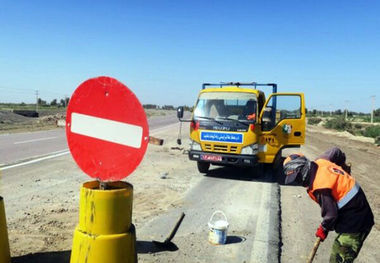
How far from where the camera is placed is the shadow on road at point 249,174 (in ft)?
32.3

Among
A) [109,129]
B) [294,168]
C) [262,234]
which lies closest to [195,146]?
[262,234]

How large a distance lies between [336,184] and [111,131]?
2101 mm

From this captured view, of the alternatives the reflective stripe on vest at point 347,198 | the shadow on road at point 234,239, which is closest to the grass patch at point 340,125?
the shadow on road at point 234,239

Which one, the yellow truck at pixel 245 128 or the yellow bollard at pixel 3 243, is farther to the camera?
the yellow truck at pixel 245 128

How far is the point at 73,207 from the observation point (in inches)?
244

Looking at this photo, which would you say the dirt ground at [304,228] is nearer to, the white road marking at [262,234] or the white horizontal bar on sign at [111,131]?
the white road marking at [262,234]

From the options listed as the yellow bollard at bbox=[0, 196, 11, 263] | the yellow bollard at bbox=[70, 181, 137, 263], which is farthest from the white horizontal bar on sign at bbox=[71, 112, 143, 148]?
the yellow bollard at bbox=[0, 196, 11, 263]

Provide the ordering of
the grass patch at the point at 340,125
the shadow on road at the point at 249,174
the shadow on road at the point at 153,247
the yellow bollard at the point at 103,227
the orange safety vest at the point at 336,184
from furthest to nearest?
the grass patch at the point at 340,125
the shadow on road at the point at 249,174
the shadow on road at the point at 153,247
the orange safety vest at the point at 336,184
the yellow bollard at the point at 103,227

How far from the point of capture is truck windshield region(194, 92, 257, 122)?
9874 millimetres

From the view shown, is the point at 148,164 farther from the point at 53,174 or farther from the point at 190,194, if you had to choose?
the point at 190,194

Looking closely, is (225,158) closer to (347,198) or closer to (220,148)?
(220,148)

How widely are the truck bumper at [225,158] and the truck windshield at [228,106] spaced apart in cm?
100

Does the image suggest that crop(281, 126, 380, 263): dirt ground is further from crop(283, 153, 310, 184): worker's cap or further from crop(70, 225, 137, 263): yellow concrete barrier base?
crop(70, 225, 137, 263): yellow concrete barrier base

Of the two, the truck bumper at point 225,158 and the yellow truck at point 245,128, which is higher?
the yellow truck at point 245,128
